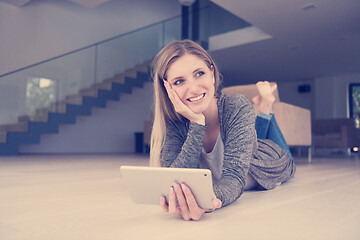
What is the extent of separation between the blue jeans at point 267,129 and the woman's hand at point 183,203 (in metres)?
0.95

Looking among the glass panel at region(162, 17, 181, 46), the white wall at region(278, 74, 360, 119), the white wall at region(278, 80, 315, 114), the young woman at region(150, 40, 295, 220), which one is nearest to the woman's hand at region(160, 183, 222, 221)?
the young woman at region(150, 40, 295, 220)

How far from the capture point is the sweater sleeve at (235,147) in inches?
39.2

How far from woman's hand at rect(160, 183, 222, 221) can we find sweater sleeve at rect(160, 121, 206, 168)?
214mm

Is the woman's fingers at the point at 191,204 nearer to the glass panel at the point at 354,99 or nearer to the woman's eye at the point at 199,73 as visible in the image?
the woman's eye at the point at 199,73

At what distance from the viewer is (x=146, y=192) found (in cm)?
91

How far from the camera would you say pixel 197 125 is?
107 cm

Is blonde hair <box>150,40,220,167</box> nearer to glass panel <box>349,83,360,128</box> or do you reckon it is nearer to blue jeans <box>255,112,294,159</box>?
blue jeans <box>255,112,294,159</box>

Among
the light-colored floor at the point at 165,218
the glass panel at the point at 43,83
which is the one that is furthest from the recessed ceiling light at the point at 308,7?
the light-colored floor at the point at 165,218

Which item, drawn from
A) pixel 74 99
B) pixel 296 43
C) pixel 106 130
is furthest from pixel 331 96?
pixel 74 99

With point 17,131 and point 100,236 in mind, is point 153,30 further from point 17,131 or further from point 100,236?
point 100,236

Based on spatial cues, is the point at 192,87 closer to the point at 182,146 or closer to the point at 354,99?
the point at 182,146

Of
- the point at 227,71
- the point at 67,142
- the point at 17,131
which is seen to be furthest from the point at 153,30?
the point at 17,131

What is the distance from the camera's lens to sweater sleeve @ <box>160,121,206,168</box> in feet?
3.54

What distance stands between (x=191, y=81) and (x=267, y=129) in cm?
90
